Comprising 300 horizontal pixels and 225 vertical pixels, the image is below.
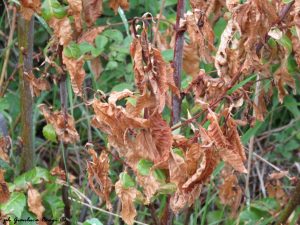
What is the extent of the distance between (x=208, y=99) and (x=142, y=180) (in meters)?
0.29

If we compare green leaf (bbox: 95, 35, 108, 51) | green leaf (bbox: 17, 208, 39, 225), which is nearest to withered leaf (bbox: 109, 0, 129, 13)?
green leaf (bbox: 95, 35, 108, 51)

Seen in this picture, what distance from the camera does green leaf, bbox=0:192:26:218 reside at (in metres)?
1.52

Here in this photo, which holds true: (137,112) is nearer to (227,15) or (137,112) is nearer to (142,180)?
(142,180)

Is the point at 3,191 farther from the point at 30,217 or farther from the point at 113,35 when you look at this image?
the point at 113,35

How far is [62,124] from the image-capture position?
1.62 metres

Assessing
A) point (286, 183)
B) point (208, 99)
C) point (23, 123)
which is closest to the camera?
point (208, 99)

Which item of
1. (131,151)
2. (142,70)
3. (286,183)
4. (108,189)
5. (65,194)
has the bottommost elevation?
(286,183)

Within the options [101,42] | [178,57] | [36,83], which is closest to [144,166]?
[178,57]

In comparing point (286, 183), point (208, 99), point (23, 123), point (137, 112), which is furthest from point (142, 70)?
point (286, 183)

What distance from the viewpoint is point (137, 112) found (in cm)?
122

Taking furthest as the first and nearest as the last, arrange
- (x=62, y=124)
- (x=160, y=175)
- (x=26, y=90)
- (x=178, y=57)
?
(x=26, y=90) < (x=62, y=124) < (x=178, y=57) < (x=160, y=175)

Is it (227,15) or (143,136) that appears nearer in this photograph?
(143,136)

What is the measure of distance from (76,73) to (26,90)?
32 cm

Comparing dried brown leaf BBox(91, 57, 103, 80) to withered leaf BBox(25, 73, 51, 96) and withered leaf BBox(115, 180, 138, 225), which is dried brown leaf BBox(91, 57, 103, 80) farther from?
withered leaf BBox(115, 180, 138, 225)
